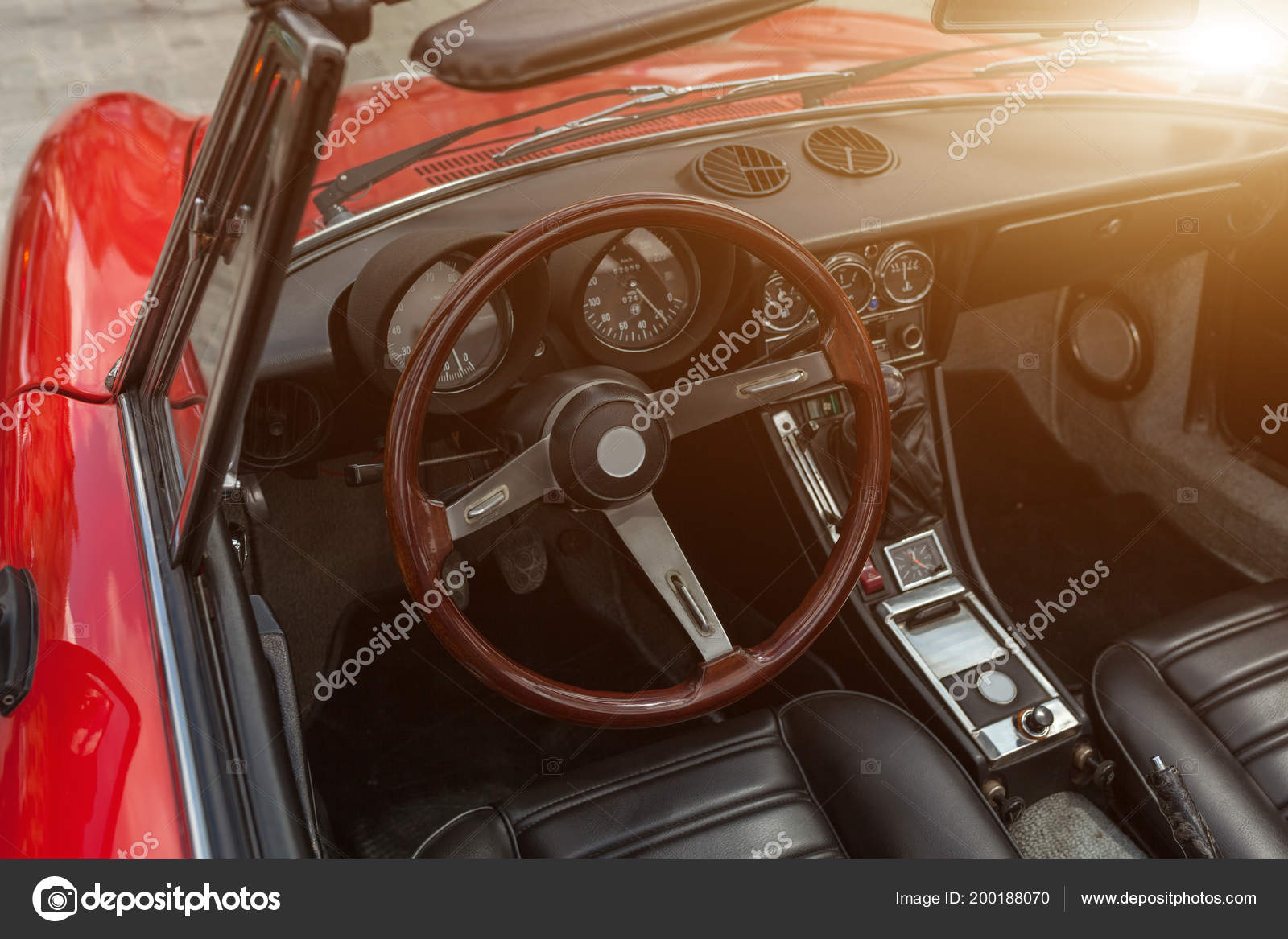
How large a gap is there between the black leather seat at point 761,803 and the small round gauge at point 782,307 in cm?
76

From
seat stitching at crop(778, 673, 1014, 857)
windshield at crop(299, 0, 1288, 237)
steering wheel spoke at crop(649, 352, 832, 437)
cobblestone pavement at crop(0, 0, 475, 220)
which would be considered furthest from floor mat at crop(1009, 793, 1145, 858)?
cobblestone pavement at crop(0, 0, 475, 220)

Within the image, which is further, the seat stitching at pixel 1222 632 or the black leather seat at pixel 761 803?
the seat stitching at pixel 1222 632

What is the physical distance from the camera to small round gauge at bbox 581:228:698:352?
5.56ft

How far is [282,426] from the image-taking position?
5.69ft

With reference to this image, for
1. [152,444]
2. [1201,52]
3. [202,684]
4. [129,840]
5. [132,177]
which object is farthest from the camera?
[1201,52]

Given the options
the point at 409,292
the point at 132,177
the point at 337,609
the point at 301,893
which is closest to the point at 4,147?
the point at 132,177

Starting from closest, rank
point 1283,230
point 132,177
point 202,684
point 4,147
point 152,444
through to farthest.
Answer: point 202,684
point 152,444
point 132,177
point 1283,230
point 4,147

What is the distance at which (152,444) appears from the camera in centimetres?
136

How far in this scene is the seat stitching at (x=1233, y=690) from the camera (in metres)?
1.80

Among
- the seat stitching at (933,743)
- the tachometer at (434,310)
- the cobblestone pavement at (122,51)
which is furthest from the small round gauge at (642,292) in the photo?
the cobblestone pavement at (122,51)

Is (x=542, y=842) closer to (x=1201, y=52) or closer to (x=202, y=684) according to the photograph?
(x=202, y=684)

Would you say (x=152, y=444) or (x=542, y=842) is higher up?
(x=152, y=444)

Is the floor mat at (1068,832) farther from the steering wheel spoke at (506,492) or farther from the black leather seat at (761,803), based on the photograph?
the steering wheel spoke at (506,492)

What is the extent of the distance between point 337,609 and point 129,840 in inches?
54.6
